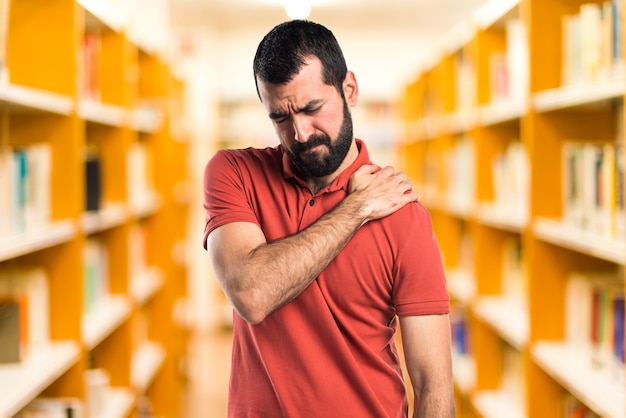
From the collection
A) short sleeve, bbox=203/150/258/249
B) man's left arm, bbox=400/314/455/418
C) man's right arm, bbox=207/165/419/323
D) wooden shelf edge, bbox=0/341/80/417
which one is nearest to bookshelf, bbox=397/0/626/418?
man's left arm, bbox=400/314/455/418

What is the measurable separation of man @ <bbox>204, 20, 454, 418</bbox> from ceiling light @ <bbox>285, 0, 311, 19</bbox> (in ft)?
18.9

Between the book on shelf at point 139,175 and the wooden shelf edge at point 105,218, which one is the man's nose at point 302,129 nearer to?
the wooden shelf edge at point 105,218

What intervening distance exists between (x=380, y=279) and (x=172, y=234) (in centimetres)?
370

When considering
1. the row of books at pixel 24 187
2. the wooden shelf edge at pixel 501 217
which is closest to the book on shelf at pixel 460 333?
the wooden shelf edge at pixel 501 217

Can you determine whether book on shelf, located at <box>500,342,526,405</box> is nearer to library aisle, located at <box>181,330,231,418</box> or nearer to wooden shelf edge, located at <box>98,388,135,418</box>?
wooden shelf edge, located at <box>98,388,135,418</box>

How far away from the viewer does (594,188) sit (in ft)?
8.34

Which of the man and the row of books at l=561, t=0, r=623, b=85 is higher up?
the row of books at l=561, t=0, r=623, b=85

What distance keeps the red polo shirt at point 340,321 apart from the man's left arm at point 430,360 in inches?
1.1

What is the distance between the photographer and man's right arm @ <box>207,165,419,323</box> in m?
1.53

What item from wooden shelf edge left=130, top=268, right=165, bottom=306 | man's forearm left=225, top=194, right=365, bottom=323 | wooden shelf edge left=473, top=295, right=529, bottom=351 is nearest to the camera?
man's forearm left=225, top=194, right=365, bottom=323

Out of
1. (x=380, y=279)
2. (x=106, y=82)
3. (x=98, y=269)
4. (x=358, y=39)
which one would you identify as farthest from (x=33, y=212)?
(x=358, y=39)

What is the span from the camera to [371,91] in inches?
333

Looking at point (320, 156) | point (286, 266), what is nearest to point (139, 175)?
point (320, 156)

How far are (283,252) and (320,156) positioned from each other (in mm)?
236
